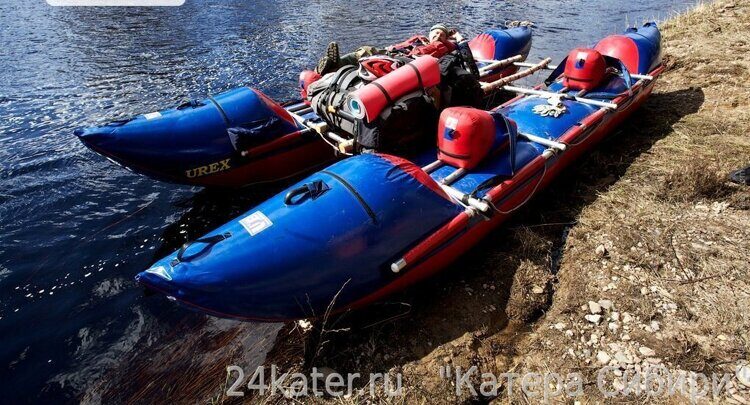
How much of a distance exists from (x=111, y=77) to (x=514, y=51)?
9074mm

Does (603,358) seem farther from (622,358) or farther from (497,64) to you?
(497,64)

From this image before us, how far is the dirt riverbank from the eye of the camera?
3314 millimetres

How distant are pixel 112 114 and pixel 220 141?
4140 mm

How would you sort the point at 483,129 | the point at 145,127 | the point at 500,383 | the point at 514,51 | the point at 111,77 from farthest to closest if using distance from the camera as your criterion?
the point at 111,77 < the point at 514,51 < the point at 145,127 < the point at 483,129 < the point at 500,383

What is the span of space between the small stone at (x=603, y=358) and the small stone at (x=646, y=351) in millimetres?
240

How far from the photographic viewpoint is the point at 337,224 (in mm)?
3615

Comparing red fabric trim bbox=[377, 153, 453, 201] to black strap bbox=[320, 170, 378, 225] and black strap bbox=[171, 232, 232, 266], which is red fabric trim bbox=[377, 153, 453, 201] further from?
black strap bbox=[171, 232, 232, 266]

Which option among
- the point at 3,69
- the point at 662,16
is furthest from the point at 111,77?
the point at 662,16

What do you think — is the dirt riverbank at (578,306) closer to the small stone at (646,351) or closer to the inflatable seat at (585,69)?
the small stone at (646,351)

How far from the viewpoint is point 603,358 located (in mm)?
3324

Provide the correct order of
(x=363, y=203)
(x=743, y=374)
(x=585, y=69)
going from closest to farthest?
1. (x=743, y=374)
2. (x=363, y=203)
3. (x=585, y=69)

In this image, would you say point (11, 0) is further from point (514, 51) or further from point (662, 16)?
point (662, 16)

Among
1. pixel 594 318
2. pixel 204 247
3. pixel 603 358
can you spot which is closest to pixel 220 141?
pixel 204 247

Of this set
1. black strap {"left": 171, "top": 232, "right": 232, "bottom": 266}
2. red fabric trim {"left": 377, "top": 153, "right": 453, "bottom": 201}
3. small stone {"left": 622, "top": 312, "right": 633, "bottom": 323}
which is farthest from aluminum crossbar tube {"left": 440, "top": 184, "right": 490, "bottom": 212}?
black strap {"left": 171, "top": 232, "right": 232, "bottom": 266}
